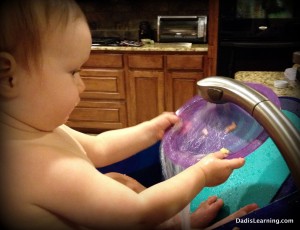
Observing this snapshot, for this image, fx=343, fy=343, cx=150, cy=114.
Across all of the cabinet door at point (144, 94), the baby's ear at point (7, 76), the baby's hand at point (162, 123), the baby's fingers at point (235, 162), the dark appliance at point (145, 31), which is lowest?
the cabinet door at point (144, 94)

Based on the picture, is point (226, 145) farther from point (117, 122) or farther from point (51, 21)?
point (117, 122)

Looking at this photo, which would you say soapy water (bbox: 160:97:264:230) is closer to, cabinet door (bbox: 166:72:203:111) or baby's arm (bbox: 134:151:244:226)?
baby's arm (bbox: 134:151:244:226)

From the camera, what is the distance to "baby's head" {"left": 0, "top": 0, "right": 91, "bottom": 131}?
0.46 m

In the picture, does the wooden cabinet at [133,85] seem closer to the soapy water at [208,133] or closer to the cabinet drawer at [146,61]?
the cabinet drawer at [146,61]

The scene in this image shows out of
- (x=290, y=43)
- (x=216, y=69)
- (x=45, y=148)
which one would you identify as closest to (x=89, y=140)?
(x=45, y=148)

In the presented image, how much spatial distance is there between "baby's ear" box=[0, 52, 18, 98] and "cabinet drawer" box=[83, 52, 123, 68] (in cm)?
231

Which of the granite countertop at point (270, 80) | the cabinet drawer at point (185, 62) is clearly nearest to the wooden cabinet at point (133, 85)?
the cabinet drawer at point (185, 62)

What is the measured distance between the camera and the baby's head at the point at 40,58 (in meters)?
0.46

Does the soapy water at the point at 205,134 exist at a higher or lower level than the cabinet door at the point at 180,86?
Answer: higher

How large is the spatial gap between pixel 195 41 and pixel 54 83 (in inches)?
97.1

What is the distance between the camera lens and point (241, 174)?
2.31 ft

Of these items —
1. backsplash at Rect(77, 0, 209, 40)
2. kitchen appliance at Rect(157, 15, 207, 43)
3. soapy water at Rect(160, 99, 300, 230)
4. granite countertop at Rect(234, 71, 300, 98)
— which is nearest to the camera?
soapy water at Rect(160, 99, 300, 230)

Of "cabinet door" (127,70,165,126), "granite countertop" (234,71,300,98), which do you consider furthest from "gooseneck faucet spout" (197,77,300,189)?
"cabinet door" (127,70,165,126)

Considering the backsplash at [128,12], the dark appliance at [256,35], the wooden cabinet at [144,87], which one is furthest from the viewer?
the backsplash at [128,12]
